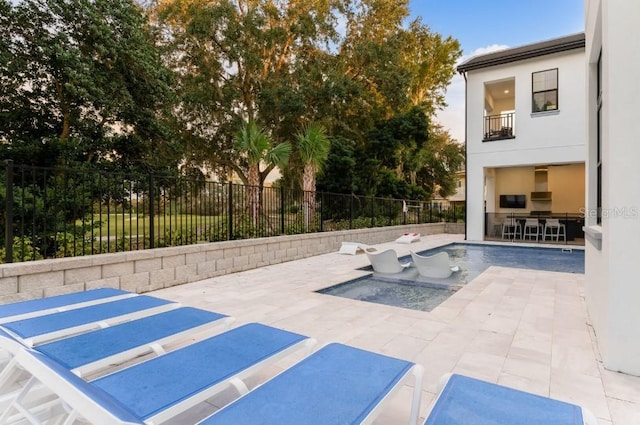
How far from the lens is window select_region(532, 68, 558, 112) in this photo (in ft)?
42.1

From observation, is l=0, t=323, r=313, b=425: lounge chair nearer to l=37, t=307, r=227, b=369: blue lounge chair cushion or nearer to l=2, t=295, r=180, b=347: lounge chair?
l=37, t=307, r=227, b=369: blue lounge chair cushion

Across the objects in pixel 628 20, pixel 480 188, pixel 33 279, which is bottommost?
pixel 33 279

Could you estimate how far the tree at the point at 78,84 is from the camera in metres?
9.45

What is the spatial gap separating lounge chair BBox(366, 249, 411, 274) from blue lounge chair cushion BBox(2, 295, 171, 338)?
5.19 meters

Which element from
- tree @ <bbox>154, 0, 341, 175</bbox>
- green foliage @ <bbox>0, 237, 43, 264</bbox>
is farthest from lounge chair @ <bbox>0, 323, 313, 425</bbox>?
tree @ <bbox>154, 0, 341, 175</bbox>

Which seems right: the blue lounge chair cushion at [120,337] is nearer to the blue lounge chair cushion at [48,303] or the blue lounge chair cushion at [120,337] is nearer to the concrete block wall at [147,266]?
the blue lounge chair cushion at [48,303]

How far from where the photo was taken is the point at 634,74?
294 cm

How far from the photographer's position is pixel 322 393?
5.44 feet

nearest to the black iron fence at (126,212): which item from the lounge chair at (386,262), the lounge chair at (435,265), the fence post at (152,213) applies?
the fence post at (152,213)

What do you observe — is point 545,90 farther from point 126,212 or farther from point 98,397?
point 98,397

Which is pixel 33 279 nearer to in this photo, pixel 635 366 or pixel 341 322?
pixel 341 322

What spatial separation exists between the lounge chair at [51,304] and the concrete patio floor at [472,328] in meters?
1.47

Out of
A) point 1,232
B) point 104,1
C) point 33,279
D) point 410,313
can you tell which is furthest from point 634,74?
point 104,1

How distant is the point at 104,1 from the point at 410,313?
12.3 m
